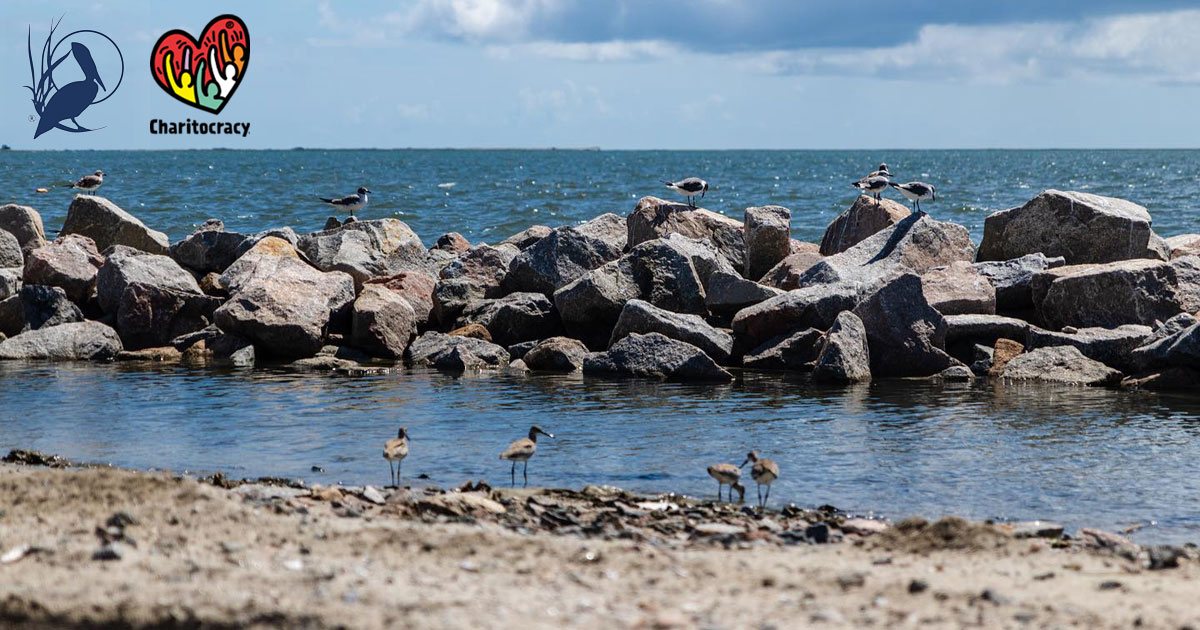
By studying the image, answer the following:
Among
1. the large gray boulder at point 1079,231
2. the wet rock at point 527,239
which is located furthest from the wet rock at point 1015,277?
the wet rock at point 527,239

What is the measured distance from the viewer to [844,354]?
15.3 m

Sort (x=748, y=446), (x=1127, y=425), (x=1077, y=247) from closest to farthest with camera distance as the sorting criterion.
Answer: (x=748, y=446) → (x=1127, y=425) → (x=1077, y=247)

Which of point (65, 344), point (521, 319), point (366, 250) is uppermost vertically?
point (366, 250)

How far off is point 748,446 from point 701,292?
635cm

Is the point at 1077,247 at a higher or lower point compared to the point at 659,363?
higher

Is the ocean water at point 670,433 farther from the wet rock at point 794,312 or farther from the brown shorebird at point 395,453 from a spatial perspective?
the wet rock at point 794,312

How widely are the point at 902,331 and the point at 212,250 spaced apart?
11406 millimetres

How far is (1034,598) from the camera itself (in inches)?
250

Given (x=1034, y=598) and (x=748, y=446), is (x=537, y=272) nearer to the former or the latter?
(x=748, y=446)

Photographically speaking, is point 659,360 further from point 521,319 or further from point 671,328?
point 521,319

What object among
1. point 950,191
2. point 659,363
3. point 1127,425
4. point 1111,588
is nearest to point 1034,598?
point 1111,588

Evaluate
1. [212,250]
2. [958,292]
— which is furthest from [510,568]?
[212,250]

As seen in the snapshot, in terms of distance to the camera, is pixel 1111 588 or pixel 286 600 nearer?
pixel 286 600

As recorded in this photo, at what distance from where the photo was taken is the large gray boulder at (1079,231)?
735 inches
